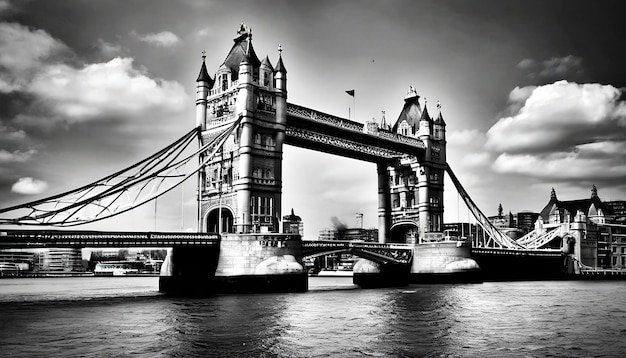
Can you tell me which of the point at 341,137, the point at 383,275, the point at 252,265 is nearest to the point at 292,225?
the point at 383,275

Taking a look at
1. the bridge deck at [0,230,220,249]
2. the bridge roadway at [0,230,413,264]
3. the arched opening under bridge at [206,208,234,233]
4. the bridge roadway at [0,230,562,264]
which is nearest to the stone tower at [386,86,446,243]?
the bridge roadway at [0,230,562,264]

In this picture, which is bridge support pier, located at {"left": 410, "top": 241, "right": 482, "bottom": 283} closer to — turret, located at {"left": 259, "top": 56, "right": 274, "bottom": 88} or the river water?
turret, located at {"left": 259, "top": 56, "right": 274, "bottom": 88}

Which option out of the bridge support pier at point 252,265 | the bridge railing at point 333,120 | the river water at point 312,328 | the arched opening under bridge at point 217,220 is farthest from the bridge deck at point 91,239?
the bridge railing at point 333,120

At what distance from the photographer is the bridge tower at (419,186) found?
71312 millimetres

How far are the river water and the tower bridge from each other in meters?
6.55

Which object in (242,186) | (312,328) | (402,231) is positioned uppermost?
(242,186)

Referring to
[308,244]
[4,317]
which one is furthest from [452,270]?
[4,317]

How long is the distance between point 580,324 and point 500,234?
178 ft

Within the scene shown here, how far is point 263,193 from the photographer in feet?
171

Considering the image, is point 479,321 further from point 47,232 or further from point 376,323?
point 47,232

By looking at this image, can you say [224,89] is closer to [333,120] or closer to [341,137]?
[333,120]

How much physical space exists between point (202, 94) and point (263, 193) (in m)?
10.1

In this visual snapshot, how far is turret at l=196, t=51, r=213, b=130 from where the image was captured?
180ft

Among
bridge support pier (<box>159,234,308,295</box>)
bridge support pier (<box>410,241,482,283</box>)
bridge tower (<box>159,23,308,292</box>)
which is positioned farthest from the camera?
bridge support pier (<box>410,241,482,283</box>)
